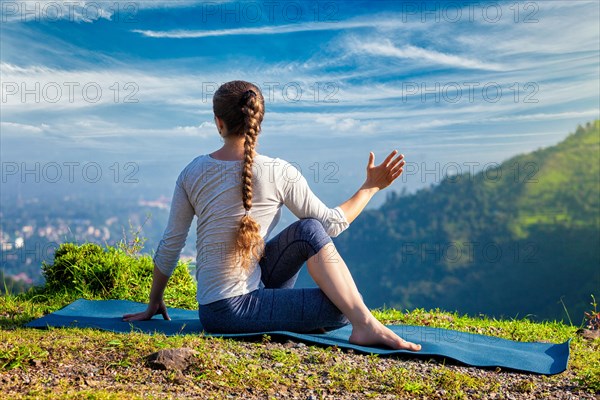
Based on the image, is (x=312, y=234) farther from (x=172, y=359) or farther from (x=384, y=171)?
(x=172, y=359)

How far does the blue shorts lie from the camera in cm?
427

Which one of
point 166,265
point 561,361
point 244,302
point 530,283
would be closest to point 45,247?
point 166,265

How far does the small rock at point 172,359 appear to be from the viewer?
11.4 feet

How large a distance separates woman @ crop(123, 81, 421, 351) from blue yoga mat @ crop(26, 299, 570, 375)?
0.13m

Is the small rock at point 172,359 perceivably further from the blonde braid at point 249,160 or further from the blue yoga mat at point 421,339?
the blonde braid at point 249,160

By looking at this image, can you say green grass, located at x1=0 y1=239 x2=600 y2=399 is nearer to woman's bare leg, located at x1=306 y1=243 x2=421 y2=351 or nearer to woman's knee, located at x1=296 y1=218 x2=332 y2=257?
woman's bare leg, located at x1=306 y1=243 x2=421 y2=351

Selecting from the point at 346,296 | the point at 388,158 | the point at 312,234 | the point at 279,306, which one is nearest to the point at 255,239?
the point at 312,234

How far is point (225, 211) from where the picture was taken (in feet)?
13.5

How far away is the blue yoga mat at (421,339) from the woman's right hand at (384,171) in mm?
1121

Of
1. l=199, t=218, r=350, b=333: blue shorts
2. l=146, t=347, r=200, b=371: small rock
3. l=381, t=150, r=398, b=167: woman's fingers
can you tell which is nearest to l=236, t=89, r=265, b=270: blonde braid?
l=199, t=218, r=350, b=333: blue shorts

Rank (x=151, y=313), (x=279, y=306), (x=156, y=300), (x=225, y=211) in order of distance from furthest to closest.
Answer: (x=151, y=313) → (x=156, y=300) → (x=279, y=306) → (x=225, y=211)

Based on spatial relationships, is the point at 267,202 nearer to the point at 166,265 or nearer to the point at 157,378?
the point at 166,265

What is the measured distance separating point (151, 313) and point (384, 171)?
2045mm

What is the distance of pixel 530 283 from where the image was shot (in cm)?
2269
